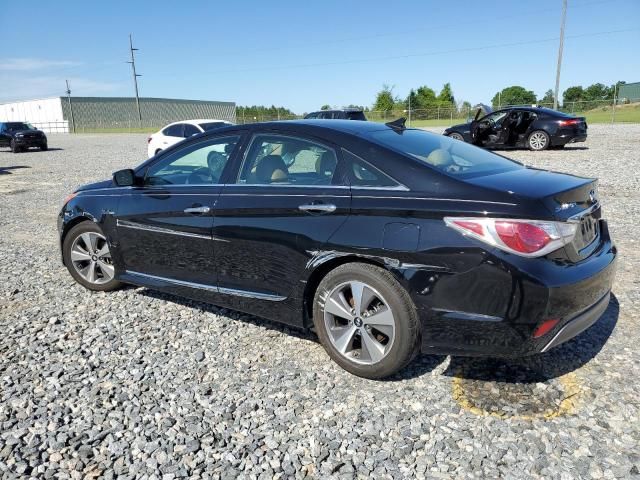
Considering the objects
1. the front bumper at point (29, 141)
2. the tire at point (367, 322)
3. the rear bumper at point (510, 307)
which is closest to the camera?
the rear bumper at point (510, 307)

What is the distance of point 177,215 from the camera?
403 cm

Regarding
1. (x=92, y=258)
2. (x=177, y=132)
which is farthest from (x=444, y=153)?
(x=177, y=132)

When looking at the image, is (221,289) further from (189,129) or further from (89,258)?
(189,129)

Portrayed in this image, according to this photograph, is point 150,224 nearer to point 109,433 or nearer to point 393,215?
point 109,433

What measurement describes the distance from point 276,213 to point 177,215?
3.27ft

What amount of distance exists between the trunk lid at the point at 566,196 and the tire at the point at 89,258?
11.1 feet

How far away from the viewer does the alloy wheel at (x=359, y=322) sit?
3086 millimetres

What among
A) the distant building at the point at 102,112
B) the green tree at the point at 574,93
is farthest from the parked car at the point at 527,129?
the green tree at the point at 574,93

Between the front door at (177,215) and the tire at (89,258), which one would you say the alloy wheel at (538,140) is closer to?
the front door at (177,215)

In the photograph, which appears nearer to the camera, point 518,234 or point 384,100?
point 518,234

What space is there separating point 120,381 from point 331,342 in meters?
1.36

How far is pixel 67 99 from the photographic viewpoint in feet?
251

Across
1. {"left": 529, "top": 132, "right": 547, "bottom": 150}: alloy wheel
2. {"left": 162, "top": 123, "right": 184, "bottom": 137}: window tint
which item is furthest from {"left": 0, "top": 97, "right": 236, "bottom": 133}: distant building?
{"left": 529, "top": 132, "right": 547, "bottom": 150}: alloy wheel

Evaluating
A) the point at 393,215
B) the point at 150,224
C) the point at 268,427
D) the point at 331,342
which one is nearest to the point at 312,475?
the point at 268,427
